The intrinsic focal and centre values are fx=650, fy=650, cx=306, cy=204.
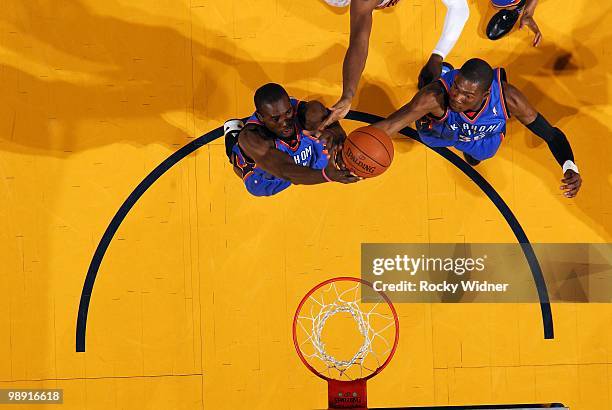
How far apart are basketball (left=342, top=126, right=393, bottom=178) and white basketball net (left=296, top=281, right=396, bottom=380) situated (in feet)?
4.19

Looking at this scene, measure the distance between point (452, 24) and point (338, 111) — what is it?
1352 mm

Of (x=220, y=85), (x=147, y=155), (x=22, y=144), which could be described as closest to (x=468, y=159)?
(x=220, y=85)

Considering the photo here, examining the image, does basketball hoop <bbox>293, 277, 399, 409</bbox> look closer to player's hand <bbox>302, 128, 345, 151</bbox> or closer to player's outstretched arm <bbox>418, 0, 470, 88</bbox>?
player's hand <bbox>302, 128, 345, 151</bbox>

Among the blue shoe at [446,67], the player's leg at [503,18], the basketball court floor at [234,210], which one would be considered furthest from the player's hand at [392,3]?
the player's leg at [503,18]

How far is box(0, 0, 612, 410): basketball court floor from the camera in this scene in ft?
15.8

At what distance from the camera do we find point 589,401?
4879 mm

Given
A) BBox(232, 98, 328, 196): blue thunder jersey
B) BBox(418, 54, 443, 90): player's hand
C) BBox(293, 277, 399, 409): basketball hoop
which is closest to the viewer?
BBox(232, 98, 328, 196): blue thunder jersey

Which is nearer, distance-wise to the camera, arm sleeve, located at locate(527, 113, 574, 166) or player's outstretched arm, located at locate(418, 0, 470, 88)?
arm sleeve, located at locate(527, 113, 574, 166)

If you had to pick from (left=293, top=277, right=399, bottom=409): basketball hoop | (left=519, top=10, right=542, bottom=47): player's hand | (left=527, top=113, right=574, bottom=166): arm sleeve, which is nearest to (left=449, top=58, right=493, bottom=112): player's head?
(left=527, top=113, right=574, bottom=166): arm sleeve

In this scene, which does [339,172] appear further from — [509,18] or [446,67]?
[509,18]

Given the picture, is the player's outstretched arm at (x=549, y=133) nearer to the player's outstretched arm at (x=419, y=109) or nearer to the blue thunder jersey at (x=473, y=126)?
the blue thunder jersey at (x=473, y=126)

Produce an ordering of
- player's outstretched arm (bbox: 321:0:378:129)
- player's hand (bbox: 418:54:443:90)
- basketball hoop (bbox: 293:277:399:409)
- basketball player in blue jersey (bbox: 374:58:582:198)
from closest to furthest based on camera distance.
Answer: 1. basketball player in blue jersey (bbox: 374:58:582:198)
2. player's outstretched arm (bbox: 321:0:378:129)
3. basketball hoop (bbox: 293:277:399:409)
4. player's hand (bbox: 418:54:443:90)

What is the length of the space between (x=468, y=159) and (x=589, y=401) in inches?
79.9

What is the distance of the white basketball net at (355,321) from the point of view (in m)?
4.78
